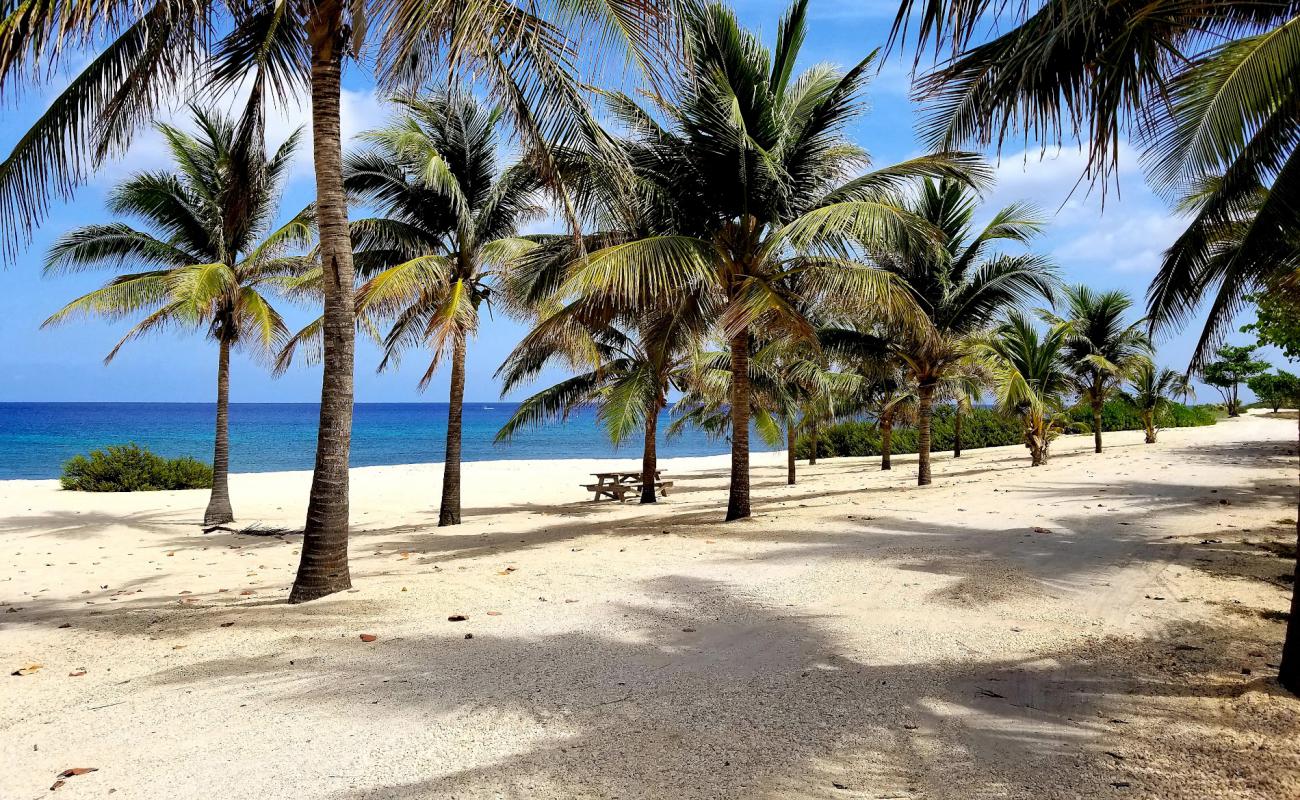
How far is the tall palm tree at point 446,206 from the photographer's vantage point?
12.4 meters

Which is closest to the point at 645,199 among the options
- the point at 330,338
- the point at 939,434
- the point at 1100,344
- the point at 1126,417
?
the point at 330,338

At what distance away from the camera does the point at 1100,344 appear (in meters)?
25.0

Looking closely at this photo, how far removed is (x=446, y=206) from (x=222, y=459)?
259 inches

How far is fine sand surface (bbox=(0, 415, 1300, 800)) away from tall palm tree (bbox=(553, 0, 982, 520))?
3019 mm

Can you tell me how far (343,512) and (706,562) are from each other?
3.51m

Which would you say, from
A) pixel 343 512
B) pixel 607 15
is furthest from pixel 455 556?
pixel 607 15

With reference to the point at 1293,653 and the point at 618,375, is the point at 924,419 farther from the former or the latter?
the point at 1293,653

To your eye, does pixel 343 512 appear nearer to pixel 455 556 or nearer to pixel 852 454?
pixel 455 556

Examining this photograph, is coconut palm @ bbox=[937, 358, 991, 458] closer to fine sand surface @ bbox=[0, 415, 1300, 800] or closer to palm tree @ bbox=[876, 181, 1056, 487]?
palm tree @ bbox=[876, 181, 1056, 487]

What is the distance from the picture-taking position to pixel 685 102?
958cm

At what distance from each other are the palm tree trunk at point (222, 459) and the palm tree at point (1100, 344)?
77.8 feet

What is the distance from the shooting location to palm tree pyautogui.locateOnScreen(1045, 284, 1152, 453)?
24.5m

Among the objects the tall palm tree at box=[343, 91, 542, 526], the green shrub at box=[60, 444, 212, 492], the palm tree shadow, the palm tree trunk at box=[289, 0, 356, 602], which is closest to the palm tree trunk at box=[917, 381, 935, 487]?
the tall palm tree at box=[343, 91, 542, 526]

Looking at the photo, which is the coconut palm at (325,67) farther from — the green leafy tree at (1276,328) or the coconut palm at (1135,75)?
the green leafy tree at (1276,328)
